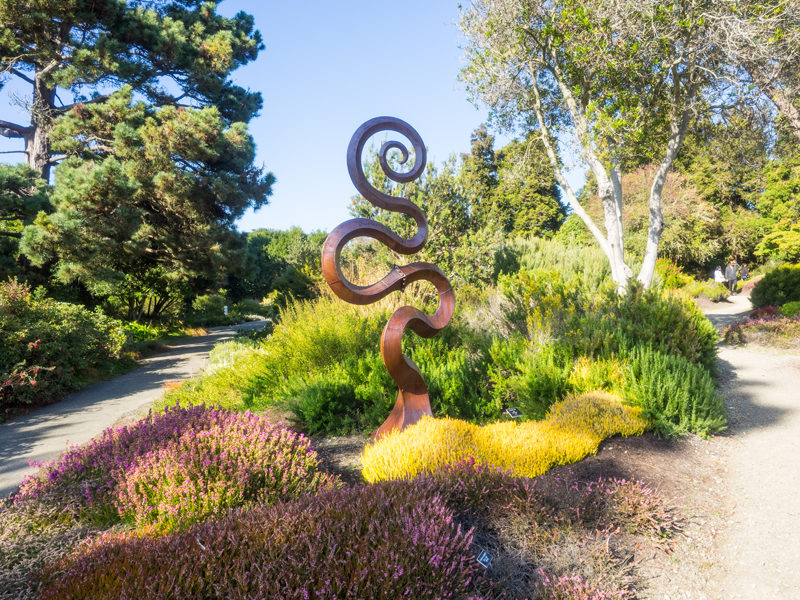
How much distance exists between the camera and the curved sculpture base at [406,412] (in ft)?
13.7

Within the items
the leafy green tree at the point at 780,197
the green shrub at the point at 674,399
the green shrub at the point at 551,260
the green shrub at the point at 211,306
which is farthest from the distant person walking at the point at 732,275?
the green shrub at the point at 211,306

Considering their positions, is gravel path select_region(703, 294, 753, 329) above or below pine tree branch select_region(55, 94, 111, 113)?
below

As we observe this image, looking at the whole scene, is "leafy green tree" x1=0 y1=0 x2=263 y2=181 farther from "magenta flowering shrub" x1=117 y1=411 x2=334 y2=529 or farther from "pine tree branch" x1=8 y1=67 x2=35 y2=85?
"magenta flowering shrub" x1=117 y1=411 x2=334 y2=529

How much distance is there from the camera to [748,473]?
3561mm

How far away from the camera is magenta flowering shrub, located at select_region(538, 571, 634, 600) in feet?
6.48

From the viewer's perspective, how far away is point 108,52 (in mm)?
11500

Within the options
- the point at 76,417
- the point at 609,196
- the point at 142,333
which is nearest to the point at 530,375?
the point at 609,196

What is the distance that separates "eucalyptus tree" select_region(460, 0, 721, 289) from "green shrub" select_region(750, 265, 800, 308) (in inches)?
263

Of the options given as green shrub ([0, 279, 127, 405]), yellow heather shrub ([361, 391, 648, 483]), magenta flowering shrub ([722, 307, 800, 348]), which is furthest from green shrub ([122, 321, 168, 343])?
magenta flowering shrub ([722, 307, 800, 348])

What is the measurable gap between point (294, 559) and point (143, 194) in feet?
43.2

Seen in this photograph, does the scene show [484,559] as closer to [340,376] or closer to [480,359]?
[340,376]

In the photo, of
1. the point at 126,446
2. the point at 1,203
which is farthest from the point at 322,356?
the point at 1,203

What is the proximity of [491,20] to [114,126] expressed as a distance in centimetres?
1053

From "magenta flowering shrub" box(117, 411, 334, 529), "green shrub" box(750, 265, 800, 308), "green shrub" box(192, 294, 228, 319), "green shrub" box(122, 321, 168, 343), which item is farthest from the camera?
"green shrub" box(192, 294, 228, 319)
